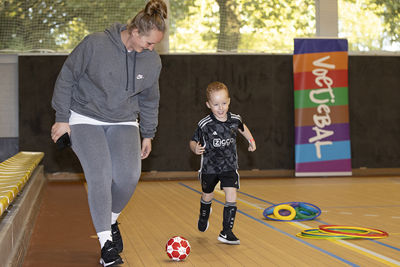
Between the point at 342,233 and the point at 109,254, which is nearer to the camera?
the point at 109,254

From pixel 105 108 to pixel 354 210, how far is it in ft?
10.1

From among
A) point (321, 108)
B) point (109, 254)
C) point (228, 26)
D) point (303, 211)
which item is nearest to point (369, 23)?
point (321, 108)

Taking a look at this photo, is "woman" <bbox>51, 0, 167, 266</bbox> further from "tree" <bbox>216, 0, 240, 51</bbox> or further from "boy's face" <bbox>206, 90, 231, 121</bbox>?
"tree" <bbox>216, 0, 240, 51</bbox>

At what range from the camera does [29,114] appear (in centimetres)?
878

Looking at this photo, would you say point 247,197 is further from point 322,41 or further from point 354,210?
point 322,41

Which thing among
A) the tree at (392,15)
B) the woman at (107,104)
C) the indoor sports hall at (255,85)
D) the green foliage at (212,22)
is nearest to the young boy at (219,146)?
the woman at (107,104)

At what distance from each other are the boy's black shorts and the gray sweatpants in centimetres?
92

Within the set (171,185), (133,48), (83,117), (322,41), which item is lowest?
(171,185)

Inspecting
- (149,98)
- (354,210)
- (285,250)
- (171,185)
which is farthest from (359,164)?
(149,98)

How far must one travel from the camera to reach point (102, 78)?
110 inches

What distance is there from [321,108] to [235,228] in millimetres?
5080

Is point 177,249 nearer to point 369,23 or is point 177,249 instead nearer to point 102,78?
point 102,78

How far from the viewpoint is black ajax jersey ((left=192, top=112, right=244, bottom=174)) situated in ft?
12.3

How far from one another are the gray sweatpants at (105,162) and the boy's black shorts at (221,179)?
36.2 inches
